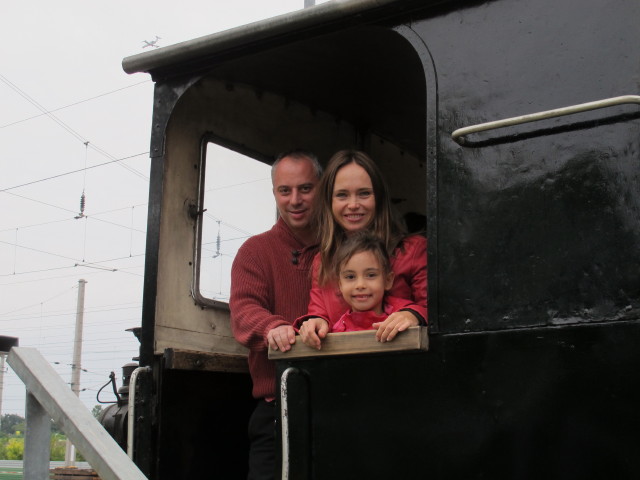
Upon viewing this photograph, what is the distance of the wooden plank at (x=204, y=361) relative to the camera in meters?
2.99

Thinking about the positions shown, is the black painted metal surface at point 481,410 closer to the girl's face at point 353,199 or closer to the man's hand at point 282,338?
the man's hand at point 282,338

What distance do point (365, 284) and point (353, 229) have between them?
0.30 metres

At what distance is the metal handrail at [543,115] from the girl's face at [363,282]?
1.88 ft

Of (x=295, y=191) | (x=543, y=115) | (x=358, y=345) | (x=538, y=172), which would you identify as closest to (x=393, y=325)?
(x=358, y=345)

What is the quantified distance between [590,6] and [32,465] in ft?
6.19

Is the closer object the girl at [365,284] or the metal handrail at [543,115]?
the metal handrail at [543,115]

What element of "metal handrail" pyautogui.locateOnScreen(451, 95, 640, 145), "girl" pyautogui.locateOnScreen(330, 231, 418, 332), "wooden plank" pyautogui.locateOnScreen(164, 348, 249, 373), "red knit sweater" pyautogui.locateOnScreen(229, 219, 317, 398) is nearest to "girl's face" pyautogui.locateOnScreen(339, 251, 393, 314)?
"girl" pyautogui.locateOnScreen(330, 231, 418, 332)

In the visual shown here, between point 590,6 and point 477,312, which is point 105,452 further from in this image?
point 590,6

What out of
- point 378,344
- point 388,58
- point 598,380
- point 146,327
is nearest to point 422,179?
point 388,58

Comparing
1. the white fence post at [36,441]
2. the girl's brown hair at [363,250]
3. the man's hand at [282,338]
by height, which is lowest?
the white fence post at [36,441]

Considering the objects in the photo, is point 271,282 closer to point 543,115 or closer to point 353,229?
point 353,229

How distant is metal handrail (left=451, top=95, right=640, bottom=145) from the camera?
76.3 inches

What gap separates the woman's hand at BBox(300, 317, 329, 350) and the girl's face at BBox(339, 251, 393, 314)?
0.18 meters

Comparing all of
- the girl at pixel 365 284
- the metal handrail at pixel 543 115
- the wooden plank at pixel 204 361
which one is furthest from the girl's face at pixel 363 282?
the wooden plank at pixel 204 361
